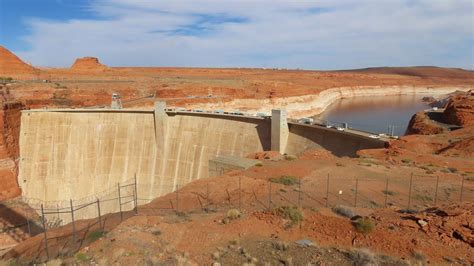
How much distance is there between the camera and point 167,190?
1096 inches

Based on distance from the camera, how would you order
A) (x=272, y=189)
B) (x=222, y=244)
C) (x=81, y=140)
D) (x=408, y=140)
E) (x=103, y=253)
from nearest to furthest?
1. (x=103, y=253)
2. (x=222, y=244)
3. (x=272, y=189)
4. (x=408, y=140)
5. (x=81, y=140)

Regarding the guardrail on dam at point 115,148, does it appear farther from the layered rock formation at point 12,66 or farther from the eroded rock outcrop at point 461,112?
the layered rock formation at point 12,66

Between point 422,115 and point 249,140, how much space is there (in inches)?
643

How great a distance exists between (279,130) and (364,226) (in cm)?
1550

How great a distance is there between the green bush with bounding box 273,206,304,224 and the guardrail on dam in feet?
53.2

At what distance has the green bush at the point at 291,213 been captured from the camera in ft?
33.3

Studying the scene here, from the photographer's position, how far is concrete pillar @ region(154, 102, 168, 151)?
95.2 feet

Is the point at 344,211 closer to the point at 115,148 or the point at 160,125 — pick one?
the point at 160,125

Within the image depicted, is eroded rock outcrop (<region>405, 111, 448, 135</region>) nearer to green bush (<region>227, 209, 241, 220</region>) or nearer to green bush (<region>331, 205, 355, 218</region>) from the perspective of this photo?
green bush (<region>331, 205, 355, 218</region>)

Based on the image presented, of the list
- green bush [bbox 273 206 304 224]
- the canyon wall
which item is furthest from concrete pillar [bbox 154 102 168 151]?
green bush [bbox 273 206 304 224]

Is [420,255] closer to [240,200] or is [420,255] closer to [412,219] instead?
[412,219]

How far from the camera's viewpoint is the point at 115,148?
29.7 meters

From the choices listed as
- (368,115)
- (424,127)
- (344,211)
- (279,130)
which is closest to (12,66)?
(279,130)

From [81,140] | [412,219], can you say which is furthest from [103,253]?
[81,140]
